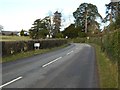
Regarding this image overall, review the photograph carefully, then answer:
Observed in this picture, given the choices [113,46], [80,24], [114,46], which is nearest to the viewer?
[114,46]

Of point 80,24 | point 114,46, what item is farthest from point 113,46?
point 80,24

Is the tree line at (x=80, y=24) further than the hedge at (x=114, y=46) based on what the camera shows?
Yes

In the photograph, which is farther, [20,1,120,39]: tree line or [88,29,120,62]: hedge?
[20,1,120,39]: tree line

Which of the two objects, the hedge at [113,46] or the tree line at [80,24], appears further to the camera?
the tree line at [80,24]

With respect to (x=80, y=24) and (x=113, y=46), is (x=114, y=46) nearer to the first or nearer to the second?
(x=113, y=46)

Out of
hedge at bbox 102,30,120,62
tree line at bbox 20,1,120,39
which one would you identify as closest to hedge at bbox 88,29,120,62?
hedge at bbox 102,30,120,62

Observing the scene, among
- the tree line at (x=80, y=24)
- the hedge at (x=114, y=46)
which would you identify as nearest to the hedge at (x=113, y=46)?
the hedge at (x=114, y=46)

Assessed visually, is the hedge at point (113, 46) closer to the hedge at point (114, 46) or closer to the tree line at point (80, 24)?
the hedge at point (114, 46)

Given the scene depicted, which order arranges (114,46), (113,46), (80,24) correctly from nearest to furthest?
→ (114,46) → (113,46) → (80,24)

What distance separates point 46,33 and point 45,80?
7530 centimetres

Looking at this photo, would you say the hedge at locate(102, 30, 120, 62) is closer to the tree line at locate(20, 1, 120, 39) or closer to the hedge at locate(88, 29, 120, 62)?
the hedge at locate(88, 29, 120, 62)

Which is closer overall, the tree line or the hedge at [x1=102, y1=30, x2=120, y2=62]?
the hedge at [x1=102, y1=30, x2=120, y2=62]

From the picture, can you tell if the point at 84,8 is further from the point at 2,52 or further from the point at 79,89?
the point at 79,89

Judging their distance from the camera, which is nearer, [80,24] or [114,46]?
[114,46]
